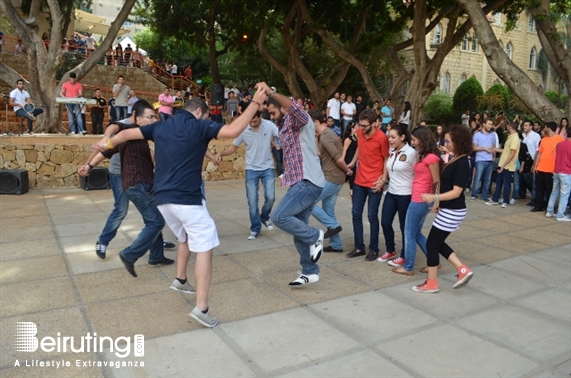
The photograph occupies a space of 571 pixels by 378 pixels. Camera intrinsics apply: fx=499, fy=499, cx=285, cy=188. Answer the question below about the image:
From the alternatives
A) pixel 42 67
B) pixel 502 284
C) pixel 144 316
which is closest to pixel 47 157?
pixel 42 67

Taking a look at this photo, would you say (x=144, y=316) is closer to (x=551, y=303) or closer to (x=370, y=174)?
(x=370, y=174)

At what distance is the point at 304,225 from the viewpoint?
4895mm

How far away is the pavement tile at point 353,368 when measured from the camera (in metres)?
3.44

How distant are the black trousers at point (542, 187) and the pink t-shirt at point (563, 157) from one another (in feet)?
2.64

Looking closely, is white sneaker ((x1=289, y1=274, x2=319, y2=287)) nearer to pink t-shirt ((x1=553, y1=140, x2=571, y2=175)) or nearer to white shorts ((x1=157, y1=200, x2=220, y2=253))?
white shorts ((x1=157, y1=200, x2=220, y2=253))

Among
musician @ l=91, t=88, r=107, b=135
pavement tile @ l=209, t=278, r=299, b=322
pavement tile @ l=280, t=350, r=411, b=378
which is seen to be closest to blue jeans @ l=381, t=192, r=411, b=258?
pavement tile @ l=209, t=278, r=299, b=322

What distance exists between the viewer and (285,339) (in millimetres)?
3955

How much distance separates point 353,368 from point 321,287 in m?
1.68

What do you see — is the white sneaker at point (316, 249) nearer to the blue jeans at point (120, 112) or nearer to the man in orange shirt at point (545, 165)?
the man in orange shirt at point (545, 165)

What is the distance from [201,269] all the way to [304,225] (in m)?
1.28

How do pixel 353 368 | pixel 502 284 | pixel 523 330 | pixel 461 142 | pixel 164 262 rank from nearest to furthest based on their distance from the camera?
pixel 353 368, pixel 523 330, pixel 461 142, pixel 502 284, pixel 164 262

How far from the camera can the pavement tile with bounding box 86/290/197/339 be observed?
4.06m

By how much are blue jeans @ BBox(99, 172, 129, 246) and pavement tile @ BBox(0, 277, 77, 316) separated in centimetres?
82

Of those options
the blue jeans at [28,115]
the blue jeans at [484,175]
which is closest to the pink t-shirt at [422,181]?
the blue jeans at [484,175]
